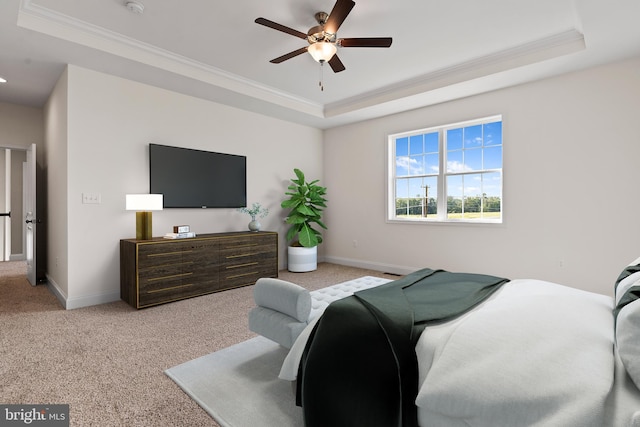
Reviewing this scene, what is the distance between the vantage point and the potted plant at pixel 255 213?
4.84 m

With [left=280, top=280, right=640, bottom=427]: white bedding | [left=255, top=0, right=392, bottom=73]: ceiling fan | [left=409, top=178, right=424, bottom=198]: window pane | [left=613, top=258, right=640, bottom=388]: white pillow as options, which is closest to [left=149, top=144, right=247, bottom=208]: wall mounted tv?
[left=255, top=0, right=392, bottom=73]: ceiling fan

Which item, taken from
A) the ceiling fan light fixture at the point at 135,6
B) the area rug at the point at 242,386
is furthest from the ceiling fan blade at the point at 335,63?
the area rug at the point at 242,386

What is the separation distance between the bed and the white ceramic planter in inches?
146

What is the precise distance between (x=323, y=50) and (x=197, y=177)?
252cm

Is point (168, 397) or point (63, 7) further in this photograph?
point (63, 7)

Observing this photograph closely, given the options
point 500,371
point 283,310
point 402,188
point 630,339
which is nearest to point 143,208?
point 283,310

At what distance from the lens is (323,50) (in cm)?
291

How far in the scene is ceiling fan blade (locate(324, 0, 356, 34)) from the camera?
91.4 inches

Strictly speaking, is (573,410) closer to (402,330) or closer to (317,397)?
(402,330)

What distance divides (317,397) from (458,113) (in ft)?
14.4

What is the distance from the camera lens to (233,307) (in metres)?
3.51

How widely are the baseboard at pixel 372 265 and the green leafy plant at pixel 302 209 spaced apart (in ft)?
2.62

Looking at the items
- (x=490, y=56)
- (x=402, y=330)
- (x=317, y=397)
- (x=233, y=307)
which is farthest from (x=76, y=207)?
(x=490, y=56)

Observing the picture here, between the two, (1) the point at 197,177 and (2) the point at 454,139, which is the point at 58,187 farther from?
(2) the point at 454,139
